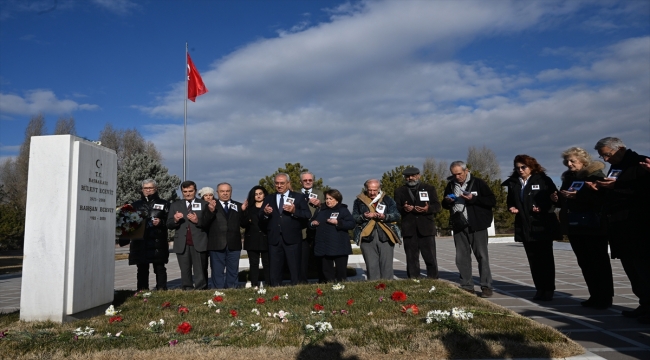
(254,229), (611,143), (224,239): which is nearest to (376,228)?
(254,229)

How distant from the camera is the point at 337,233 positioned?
8312mm

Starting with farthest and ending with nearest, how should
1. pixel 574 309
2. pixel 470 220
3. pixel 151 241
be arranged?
pixel 151 241 → pixel 470 220 → pixel 574 309

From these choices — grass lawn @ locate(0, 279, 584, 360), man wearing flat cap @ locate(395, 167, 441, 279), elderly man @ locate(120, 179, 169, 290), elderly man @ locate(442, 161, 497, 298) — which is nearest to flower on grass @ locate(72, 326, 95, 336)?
grass lawn @ locate(0, 279, 584, 360)

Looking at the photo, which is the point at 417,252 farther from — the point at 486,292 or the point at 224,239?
the point at 224,239

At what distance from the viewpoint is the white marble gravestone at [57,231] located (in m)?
5.32

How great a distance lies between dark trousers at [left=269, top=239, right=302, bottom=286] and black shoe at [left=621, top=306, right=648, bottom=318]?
4.84m

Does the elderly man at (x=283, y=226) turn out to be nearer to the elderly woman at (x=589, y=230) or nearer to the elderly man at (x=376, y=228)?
the elderly man at (x=376, y=228)

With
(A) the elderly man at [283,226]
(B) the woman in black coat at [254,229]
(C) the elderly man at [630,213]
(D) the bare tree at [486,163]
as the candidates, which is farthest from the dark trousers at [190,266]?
(D) the bare tree at [486,163]

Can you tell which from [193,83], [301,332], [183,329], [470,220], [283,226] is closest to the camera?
[301,332]

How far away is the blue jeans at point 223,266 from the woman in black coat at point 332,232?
150 centimetres

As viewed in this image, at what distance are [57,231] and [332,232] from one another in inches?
168

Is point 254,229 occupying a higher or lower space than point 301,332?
higher

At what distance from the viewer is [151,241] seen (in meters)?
8.45

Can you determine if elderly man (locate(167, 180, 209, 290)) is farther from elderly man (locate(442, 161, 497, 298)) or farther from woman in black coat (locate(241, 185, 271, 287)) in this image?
elderly man (locate(442, 161, 497, 298))
